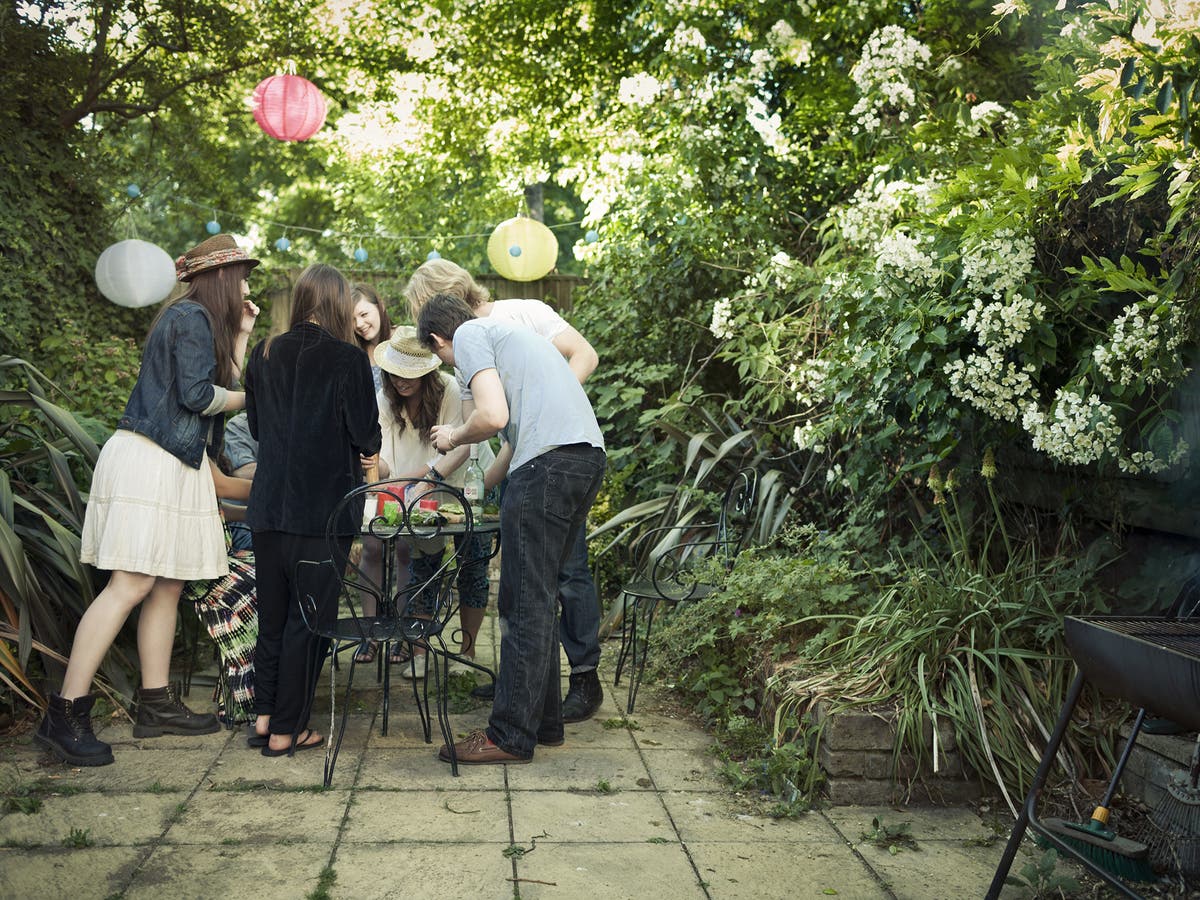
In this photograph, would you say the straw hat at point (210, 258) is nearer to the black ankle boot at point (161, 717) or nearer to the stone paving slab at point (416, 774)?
the black ankle boot at point (161, 717)

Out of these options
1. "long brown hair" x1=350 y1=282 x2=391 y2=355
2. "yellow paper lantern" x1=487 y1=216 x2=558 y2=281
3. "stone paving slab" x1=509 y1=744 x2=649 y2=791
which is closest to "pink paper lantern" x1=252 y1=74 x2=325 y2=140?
"yellow paper lantern" x1=487 y1=216 x2=558 y2=281

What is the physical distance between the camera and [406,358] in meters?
4.79

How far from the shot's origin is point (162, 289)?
8.32 m

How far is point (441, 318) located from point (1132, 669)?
7.82 ft

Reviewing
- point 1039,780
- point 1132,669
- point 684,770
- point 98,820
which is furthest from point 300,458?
point 1132,669

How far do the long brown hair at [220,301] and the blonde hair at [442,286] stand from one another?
0.62m

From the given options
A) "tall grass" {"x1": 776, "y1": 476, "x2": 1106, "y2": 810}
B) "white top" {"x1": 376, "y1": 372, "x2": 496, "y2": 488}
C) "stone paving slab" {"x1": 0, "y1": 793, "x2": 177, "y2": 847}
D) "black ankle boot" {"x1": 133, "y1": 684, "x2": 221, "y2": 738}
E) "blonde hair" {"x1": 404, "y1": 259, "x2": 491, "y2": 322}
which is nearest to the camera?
"stone paving slab" {"x1": 0, "y1": 793, "x2": 177, "y2": 847}

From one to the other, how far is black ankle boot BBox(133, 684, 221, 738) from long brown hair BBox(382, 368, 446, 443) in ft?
4.97

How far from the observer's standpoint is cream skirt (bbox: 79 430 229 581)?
151 inches

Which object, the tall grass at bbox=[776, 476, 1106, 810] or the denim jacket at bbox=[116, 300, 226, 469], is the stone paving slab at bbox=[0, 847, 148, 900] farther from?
the tall grass at bbox=[776, 476, 1106, 810]

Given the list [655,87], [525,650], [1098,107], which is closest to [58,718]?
[525,650]

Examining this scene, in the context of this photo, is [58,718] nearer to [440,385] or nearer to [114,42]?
[440,385]

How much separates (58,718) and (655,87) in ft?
15.8

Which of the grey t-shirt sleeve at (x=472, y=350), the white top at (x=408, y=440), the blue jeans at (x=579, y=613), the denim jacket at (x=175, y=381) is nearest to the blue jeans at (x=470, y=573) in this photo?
the white top at (x=408, y=440)
